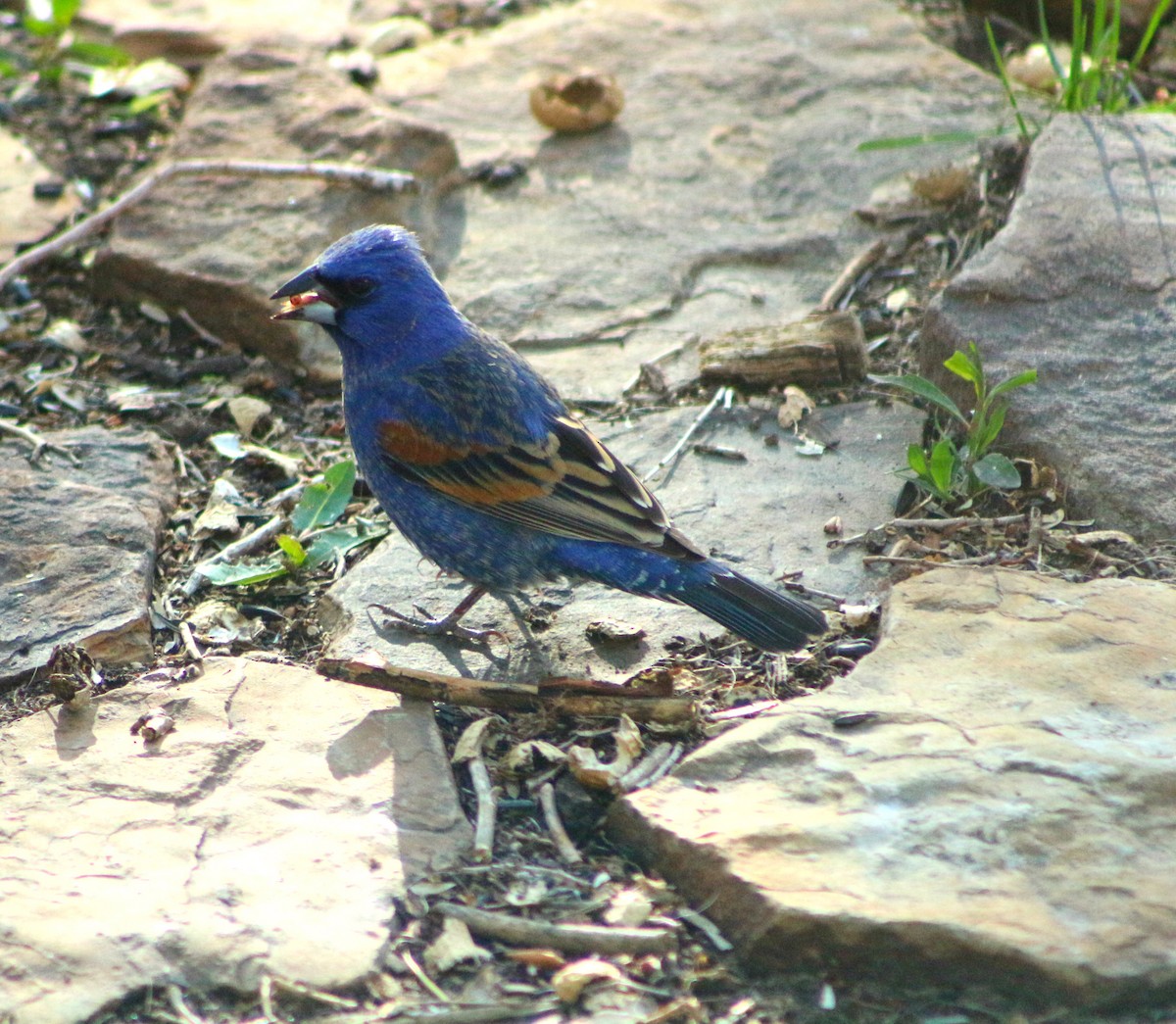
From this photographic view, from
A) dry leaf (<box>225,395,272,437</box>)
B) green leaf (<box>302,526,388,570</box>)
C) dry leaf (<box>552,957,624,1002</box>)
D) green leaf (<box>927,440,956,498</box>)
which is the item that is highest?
green leaf (<box>927,440,956,498</box>)

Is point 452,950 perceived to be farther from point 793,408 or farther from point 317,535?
point 793,408

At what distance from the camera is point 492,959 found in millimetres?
2746

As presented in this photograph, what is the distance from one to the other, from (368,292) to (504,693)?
4.45 ft

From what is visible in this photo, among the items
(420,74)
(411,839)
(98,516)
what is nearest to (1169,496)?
(411,839)

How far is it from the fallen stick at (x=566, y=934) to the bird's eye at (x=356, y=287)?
1993 mm

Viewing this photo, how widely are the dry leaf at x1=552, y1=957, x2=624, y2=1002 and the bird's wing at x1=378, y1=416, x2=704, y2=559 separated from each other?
132cm

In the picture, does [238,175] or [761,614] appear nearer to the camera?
[761,614]

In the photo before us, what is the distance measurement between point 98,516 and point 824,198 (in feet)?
11.0

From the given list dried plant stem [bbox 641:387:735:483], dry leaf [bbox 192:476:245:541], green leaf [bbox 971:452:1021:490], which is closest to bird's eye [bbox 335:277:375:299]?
dry leaf [bbox 192:476:245:541]

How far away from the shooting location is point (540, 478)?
3.87 metres

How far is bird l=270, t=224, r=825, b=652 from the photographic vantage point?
3760mm

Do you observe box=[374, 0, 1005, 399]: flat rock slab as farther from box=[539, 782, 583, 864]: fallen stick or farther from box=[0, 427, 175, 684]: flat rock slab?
box=[539, 782, 583, 864]: fallen stick

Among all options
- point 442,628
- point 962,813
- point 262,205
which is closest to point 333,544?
point 442,628

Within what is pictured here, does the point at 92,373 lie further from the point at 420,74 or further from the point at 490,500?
the point at 420,74
